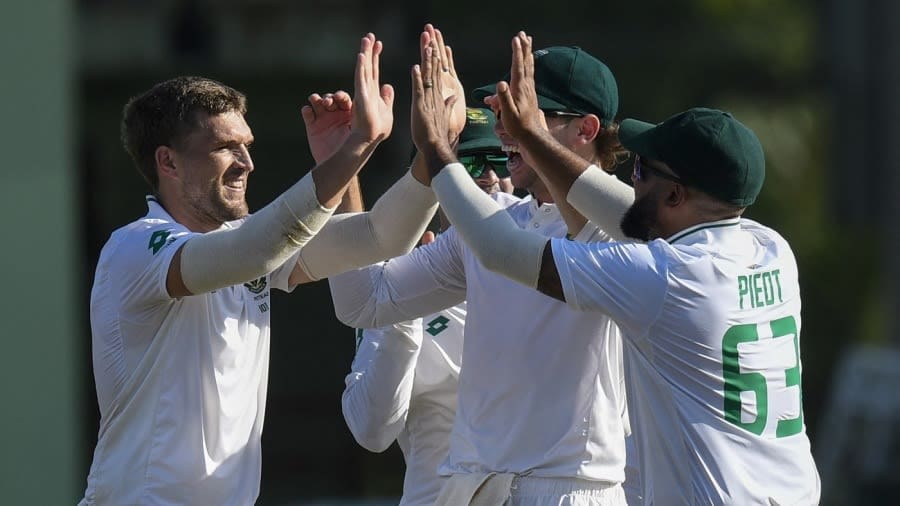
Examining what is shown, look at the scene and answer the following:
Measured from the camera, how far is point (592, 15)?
14641mm

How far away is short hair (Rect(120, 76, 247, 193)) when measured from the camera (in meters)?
4.43

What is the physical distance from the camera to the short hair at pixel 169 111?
4.43 m

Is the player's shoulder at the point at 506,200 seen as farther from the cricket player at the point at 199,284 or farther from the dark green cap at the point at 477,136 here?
the cricket player at the point at 199,284

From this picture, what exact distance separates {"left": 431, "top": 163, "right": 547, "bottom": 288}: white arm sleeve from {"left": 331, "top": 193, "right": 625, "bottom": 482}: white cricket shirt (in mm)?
327

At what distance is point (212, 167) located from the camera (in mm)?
4418

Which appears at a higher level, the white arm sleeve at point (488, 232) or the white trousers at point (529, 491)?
the white arm sleeve at point (488, 232)

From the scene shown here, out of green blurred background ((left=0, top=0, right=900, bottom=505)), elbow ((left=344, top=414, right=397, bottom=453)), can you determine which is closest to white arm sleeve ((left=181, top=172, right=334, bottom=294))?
elbow ((left=344, top=414, right=397, bottom=453))

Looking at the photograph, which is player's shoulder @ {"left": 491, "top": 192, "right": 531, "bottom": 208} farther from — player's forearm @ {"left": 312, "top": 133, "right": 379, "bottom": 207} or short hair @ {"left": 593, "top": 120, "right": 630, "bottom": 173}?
player's forearm @ {"left": 312, "top": 133, "right": 379, "bottom": 207}

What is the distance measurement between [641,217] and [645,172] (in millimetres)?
117

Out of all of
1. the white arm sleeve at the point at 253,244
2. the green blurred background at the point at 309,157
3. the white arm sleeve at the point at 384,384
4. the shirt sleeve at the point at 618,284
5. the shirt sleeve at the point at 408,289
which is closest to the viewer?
the shirt sleeve at the point at 618,284

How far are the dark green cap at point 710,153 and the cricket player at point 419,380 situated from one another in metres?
0.92

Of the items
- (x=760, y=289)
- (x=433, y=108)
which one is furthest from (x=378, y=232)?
(x=760, y=289)

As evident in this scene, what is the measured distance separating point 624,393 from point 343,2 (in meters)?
9.27

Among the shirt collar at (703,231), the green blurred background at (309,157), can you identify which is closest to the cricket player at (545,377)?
the shirt collar at (703,231)
